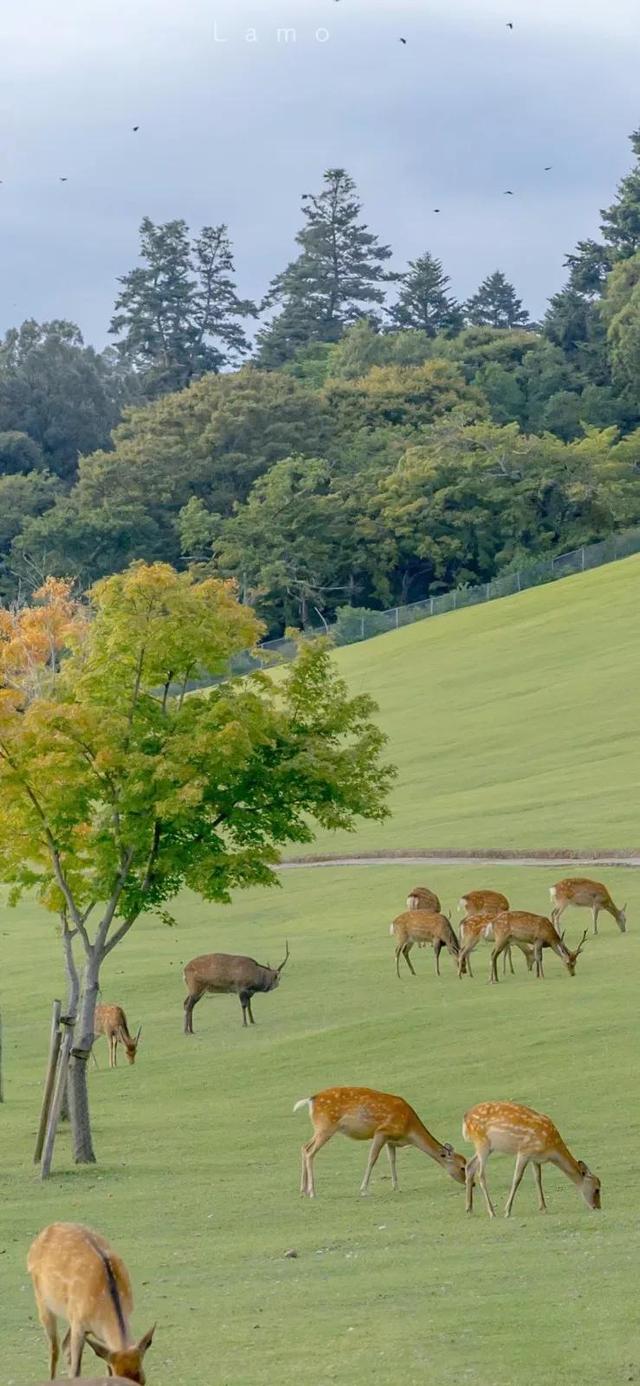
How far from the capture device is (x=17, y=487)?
10031cm

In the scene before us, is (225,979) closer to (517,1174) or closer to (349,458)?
(517,1174)

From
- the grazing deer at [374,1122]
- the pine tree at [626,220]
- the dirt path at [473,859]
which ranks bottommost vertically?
the grazing deer at [374,1122]

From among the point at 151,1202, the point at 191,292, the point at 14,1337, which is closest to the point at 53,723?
the point at 151,1202

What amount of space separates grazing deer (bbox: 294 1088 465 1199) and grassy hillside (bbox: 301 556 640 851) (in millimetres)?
23014

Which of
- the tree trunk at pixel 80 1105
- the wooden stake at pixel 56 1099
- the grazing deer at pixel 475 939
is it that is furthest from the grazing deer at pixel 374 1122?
the grazing deer at pixel 475 939

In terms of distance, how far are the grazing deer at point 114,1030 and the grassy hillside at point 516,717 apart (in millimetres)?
15722

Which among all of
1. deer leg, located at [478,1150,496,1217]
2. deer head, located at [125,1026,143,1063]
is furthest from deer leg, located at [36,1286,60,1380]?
deer head, located at [125,1026,143,1063]

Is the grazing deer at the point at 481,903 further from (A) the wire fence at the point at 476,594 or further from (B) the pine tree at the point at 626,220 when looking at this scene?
(B) the pine tree at the point at 626,220

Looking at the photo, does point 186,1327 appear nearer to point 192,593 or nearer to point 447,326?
point 192,593

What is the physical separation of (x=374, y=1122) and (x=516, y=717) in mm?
44311

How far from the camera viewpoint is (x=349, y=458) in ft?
314

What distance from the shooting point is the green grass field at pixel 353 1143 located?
1233 centimetres

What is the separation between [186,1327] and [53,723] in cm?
1106

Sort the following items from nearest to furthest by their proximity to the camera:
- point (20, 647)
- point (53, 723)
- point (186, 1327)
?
point (186, 1327) → point (53, 723) → point (20, 647)
